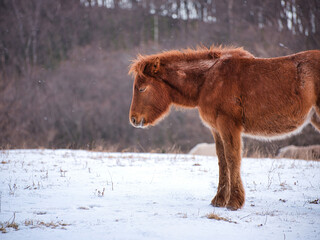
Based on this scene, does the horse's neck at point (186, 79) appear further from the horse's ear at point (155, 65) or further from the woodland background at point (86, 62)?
the woodland background at point (86, 62)

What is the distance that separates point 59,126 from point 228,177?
3425cm

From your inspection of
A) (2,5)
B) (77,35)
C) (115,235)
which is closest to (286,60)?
(115,235)

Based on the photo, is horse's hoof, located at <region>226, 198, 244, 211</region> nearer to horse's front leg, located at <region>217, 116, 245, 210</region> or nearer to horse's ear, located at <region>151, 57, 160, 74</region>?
horse's front leg, located at <region>217, 116, 245, 210</region>

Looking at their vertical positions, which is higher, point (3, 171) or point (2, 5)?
point (2, 5)

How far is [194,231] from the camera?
3283 millimetres

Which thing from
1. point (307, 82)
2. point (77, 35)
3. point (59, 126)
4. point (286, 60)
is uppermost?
point (77, 35)

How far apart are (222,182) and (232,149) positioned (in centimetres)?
69

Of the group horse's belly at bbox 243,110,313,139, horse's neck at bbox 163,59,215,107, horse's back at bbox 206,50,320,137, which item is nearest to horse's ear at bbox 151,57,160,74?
horse's neck at bbox 163,59,215,107

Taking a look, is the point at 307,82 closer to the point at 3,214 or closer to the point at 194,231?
the point at 194,231

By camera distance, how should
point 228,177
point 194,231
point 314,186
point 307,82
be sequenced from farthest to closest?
point 314,186 → point 228,177 → point 307,82 → point 194,231

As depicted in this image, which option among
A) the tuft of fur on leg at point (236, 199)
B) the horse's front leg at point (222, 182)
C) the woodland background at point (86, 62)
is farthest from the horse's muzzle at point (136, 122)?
the woodland background at point (86, 62)

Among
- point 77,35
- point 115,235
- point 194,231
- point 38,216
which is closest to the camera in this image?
point 115,235

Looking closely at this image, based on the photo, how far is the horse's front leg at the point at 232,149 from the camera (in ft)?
15.0

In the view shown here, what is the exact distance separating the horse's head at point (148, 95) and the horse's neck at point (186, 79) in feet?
0.53
